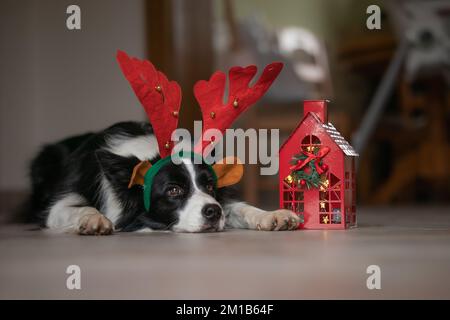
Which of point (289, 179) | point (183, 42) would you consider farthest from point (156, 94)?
point (183, 42)

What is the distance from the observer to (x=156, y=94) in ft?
7.43

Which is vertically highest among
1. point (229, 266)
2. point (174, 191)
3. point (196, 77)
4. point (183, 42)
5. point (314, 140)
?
point (183, 42)

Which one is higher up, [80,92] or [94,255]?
[80,92]

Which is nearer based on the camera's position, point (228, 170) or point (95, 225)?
point (95, 225)

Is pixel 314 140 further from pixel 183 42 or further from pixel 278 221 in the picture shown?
pixel 183 42

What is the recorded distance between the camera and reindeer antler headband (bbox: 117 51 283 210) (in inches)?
89.0

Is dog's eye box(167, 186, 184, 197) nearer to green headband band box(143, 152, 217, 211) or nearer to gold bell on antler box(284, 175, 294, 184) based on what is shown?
green headband band box(143, 152, 217, 211)

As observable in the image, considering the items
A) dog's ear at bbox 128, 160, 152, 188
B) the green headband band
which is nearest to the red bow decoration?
the green headband band

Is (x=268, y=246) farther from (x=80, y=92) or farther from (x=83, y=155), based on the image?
(x=80, y=92)

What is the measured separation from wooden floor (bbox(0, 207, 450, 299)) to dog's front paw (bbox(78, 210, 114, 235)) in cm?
11

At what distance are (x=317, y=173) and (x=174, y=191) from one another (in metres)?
0.46

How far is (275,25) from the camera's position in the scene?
24.1 ft
